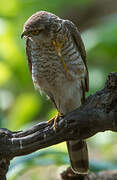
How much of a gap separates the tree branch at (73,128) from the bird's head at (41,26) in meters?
0.72

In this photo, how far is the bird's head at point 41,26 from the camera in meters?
3.35

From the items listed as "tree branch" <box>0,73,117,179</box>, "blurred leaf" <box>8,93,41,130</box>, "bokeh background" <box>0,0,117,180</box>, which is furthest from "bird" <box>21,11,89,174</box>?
"blurred leaf" <box>8,93,41,130</box>

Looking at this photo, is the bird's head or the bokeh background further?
the bokeh background

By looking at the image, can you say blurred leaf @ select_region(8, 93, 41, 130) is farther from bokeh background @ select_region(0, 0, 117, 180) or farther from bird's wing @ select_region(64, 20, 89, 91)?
bird's wing @ select_region(64, 20, 89, 91)

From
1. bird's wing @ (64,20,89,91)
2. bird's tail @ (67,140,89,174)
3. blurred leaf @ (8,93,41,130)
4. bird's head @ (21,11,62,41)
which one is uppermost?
bird's head @ (21,11,62,41)

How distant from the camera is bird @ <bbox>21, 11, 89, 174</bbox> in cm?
350

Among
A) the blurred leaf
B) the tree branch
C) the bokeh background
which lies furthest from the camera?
the blurred leaf

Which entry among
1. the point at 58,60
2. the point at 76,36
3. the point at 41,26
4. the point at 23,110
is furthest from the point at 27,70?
the point at 41,26

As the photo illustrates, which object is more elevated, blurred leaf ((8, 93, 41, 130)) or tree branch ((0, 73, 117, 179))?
tree branch ((0, 73, 117, 179))

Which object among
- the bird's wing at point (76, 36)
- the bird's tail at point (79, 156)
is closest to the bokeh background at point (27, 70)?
the bird's tail at point (79, 156)

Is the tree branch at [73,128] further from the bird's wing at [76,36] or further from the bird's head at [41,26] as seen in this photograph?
the bird's wing at [76,36]

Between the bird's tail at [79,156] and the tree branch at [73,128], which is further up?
the tree branch at [73,128]

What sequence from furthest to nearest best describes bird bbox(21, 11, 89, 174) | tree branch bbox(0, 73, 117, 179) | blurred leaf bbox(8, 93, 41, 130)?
blurred leaf bbox(8, 93, 41, 130) → bird bbox(21, 11, 89, 174) → tree branch bbox(0, 73, 117, 179)

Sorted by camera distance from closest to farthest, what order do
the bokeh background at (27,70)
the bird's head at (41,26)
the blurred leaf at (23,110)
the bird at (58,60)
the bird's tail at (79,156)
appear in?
the bird's head at (41,26), the bird at (58,60), the bird's tail at (79,156), the bokeh background at (27,70), the blurred leaf at (23,110)
